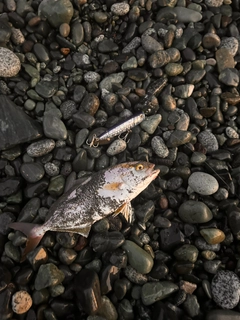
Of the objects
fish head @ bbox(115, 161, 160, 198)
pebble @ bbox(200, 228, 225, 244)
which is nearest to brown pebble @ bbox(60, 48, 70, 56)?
fish head @ bbox(115, 161, 160, 198)

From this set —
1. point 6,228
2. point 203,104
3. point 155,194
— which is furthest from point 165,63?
point 6,228

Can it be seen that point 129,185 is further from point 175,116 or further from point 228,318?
point 228,318

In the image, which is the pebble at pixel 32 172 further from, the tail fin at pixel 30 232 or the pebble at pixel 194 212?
the pebble at pixel 194 212

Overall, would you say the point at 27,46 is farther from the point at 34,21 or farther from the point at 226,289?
the point at 226,289

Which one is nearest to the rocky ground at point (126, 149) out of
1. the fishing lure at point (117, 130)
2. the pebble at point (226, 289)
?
the pebble at point (226, 289)

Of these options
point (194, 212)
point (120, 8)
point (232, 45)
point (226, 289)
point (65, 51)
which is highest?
point (120, 8)

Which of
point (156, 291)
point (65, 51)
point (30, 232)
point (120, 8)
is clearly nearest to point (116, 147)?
point (30, 232)
